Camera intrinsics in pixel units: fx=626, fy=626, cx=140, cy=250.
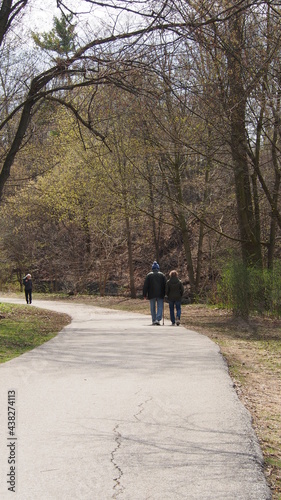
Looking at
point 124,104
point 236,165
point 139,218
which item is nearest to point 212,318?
point 236,165

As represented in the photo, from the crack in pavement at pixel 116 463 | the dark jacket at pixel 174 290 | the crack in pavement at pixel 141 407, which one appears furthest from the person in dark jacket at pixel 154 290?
the crack in pavement at pixel 116 463

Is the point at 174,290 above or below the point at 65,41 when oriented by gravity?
below

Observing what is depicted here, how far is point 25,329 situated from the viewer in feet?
54.4

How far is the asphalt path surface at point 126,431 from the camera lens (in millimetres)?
4414

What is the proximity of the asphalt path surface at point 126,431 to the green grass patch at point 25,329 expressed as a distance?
1.96m

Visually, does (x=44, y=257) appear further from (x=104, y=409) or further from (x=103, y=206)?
(x=104, y=409)

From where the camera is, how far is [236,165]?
20.7 metres

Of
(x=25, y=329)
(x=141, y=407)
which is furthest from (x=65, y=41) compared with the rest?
(x=141, y=407)

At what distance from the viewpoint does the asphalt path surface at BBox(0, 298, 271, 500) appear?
4.41 metres

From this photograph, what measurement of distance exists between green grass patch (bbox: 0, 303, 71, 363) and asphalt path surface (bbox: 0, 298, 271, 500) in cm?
196

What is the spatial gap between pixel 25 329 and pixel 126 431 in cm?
1113

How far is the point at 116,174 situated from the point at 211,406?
25.7 m

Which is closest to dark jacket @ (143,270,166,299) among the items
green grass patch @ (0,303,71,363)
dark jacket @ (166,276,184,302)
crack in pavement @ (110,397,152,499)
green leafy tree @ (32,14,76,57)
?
dark jacket @ (166,276,184,302)

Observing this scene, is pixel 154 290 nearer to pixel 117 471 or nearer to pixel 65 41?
pixel 65 41
